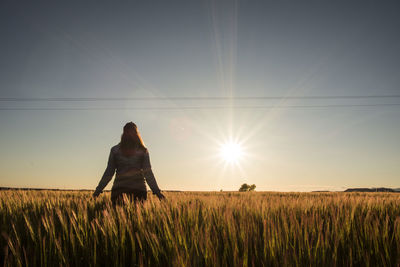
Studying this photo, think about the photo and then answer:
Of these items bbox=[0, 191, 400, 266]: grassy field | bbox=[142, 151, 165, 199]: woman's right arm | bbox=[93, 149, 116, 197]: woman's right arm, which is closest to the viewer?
bbox=[0, 191, 400, 266]: grassy field

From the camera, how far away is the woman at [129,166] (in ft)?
15.3

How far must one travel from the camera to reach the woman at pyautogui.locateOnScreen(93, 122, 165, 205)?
15.3ft

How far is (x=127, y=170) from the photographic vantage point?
475cm

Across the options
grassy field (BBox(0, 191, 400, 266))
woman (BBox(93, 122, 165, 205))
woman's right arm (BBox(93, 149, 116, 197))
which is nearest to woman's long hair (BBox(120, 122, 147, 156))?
woman (BBox(93, 122, 165, 205))

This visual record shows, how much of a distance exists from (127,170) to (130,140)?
583 mm

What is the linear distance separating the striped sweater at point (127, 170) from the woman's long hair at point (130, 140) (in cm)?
9

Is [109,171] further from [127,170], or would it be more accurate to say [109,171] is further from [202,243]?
[202,243]

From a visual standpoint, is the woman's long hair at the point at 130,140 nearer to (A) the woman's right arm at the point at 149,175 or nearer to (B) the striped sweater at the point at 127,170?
(B) the striped sweater at the point at 127,170

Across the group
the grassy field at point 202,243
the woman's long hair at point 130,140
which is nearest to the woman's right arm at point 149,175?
the woman's long hair at point 130,140

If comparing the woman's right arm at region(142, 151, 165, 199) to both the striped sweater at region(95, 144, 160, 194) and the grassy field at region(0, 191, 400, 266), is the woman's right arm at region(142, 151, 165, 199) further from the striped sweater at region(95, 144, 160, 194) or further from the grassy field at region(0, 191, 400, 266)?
the grassy field at region(0, 191, 400, 266)

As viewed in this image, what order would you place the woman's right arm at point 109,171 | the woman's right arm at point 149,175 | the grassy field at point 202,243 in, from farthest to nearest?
1. the woman's right arm at point 109,171
2. the woman's right arm at point 149,175
3. the grassy field at point 202,243

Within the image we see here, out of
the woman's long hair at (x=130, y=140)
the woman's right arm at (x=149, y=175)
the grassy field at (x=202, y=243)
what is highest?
the woman's long hair at (x=130, y=140)

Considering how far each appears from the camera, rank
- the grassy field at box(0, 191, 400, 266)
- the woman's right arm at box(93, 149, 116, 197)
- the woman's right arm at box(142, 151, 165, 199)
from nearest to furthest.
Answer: the grassy field at box(0, 191, 400, 266)
the woman's right arm at box(142, 151, 165, 199)
the woman's right arm at box(93, 149, 116, 197)

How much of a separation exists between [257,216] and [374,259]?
3.81ft
